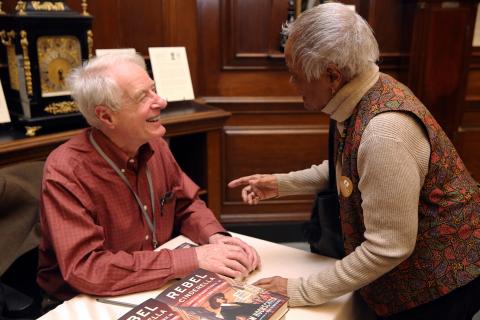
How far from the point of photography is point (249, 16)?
2811 mm

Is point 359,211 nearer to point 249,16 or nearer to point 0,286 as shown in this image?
point 0,286

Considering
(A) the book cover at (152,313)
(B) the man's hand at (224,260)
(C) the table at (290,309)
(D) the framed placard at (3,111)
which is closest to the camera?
(A) the book cover at (152,313)

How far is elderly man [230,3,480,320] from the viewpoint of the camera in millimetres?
1032

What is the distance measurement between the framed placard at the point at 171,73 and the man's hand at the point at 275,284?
1390 millimetres

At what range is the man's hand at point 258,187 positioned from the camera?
1538 millimetres

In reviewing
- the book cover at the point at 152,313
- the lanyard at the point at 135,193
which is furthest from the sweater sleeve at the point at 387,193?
the lanyard at the point at 135,193

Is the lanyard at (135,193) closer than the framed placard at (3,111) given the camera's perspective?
Yes

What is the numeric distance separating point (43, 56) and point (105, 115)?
0.68 metres

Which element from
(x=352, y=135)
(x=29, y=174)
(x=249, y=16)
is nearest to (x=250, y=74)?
(x=249, y=16)

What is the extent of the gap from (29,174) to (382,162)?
1.14 metres

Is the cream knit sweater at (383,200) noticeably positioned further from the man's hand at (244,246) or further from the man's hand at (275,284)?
→ the man's hand at (244,246)

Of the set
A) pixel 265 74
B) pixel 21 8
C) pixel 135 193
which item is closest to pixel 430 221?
pixel 135 193

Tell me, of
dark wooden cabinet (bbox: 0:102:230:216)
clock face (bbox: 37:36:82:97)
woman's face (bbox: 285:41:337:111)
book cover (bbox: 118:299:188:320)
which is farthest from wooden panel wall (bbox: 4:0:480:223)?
book cover (bbox: 118:299:188:320)

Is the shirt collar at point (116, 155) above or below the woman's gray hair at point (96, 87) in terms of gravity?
below
